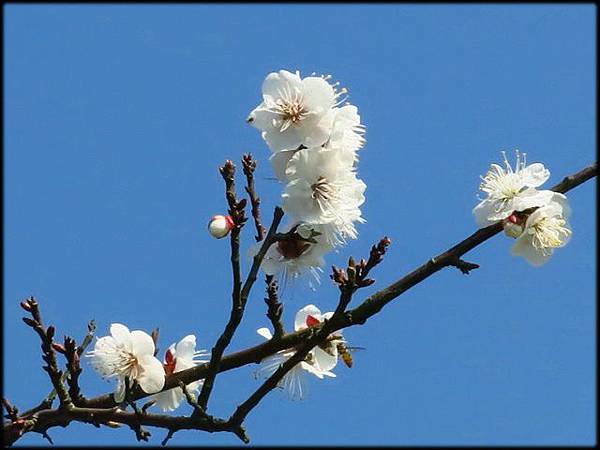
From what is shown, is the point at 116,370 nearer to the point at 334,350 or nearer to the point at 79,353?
the point at 79,353

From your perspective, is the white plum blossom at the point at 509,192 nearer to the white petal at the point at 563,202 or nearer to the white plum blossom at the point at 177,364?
the white petal at the point at 563,202

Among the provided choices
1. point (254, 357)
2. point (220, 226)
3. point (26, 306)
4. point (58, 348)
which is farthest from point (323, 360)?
point (26, 306)

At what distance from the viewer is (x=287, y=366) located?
203 centimetres

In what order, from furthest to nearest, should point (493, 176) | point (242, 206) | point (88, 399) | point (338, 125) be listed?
1. point (493, 176)
2. point (88, 399)
3. point (338, 125)
4. point (242, 206)

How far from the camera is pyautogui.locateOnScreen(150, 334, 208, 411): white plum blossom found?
242 centimetres

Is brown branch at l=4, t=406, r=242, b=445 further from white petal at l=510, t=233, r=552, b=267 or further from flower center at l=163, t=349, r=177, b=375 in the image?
white petal at l=510, t=233, r=552, b=267

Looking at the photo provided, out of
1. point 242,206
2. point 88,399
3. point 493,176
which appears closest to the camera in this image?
point 242,206

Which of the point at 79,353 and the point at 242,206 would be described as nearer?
the point at 242,206

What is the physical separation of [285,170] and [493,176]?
0.73 meters

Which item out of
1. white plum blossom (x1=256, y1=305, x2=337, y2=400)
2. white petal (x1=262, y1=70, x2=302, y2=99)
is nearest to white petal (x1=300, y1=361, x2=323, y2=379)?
white plum blossom (x1=256, y1=305, x2=337, y2=400)

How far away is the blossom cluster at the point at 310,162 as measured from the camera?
2.09 meters

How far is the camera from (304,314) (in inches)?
93.1

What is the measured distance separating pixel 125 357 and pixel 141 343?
0.20ft

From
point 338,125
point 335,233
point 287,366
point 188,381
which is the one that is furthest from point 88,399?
point 338,125
